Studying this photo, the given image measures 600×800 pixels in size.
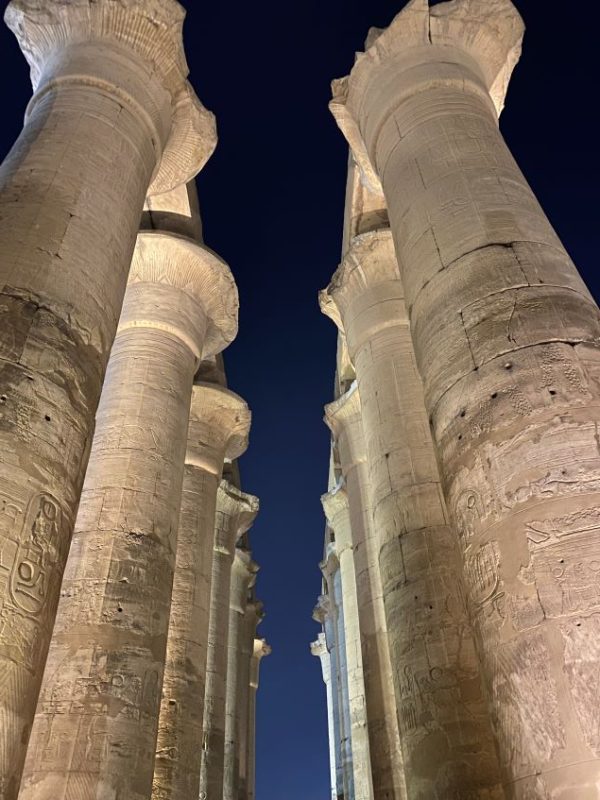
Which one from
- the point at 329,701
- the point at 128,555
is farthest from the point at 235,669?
the point at 128,555

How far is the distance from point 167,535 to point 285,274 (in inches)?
1196

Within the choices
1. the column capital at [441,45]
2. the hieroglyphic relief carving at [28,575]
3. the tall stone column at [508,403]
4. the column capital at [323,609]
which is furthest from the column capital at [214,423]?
the column capital at [323,609]

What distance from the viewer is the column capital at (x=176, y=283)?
1012 centimetres

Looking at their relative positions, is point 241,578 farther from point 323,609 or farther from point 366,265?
point 366,265

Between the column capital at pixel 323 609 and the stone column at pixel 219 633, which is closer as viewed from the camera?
the stone column at pixel 219 633

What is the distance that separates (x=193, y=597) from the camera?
33.3 feet

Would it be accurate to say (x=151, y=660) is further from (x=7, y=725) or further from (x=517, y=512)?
(x=517, y=512)

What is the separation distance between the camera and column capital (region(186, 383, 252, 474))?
12.2m

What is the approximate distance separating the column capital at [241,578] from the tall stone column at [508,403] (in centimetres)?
1226

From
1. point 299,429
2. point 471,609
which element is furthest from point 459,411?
point 299,429

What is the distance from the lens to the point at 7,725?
3.38 m

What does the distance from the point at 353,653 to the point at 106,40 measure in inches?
449

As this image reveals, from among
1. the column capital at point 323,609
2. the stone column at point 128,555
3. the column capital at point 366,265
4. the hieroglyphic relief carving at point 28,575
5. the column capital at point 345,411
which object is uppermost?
the column capital at point 323,609

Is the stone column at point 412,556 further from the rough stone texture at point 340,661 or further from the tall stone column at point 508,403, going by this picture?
the rough stone texture at point 340,661
